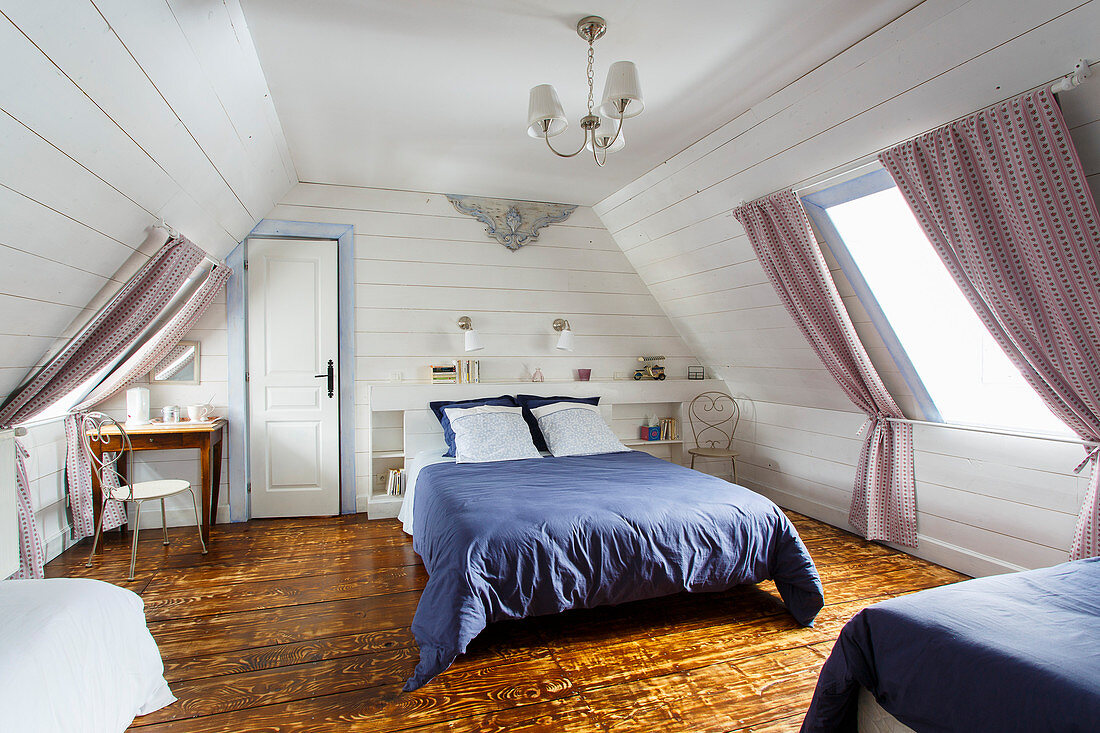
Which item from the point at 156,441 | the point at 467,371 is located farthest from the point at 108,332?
the point at 467,371

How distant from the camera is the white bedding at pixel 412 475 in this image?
3777 mm

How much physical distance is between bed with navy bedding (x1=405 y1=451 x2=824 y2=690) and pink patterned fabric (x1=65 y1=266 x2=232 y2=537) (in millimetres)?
2199

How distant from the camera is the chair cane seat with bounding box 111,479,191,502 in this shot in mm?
3221

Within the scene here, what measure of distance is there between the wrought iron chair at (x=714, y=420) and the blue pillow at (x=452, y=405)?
1645mm

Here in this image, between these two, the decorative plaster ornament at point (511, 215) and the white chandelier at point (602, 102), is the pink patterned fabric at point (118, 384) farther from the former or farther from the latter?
the white chandelier at point (602, 102)

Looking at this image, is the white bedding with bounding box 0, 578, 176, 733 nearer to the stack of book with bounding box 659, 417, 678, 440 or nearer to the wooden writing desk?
the wooden writing desk

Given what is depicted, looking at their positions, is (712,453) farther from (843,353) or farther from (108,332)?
(108,332)

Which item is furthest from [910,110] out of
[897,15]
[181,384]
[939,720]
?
[181,384]

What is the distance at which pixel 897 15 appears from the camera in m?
2.07

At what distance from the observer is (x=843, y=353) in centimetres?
348

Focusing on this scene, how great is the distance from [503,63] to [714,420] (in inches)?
140

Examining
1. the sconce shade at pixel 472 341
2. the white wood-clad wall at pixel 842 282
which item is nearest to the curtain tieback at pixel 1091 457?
the white wood-clad wall at pixel 842 282

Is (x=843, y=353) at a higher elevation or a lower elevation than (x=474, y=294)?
lower

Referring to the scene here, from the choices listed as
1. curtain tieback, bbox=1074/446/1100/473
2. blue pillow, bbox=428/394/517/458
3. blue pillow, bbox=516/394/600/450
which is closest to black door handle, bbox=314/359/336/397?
blue pillow, bbox=428/394/517/458
